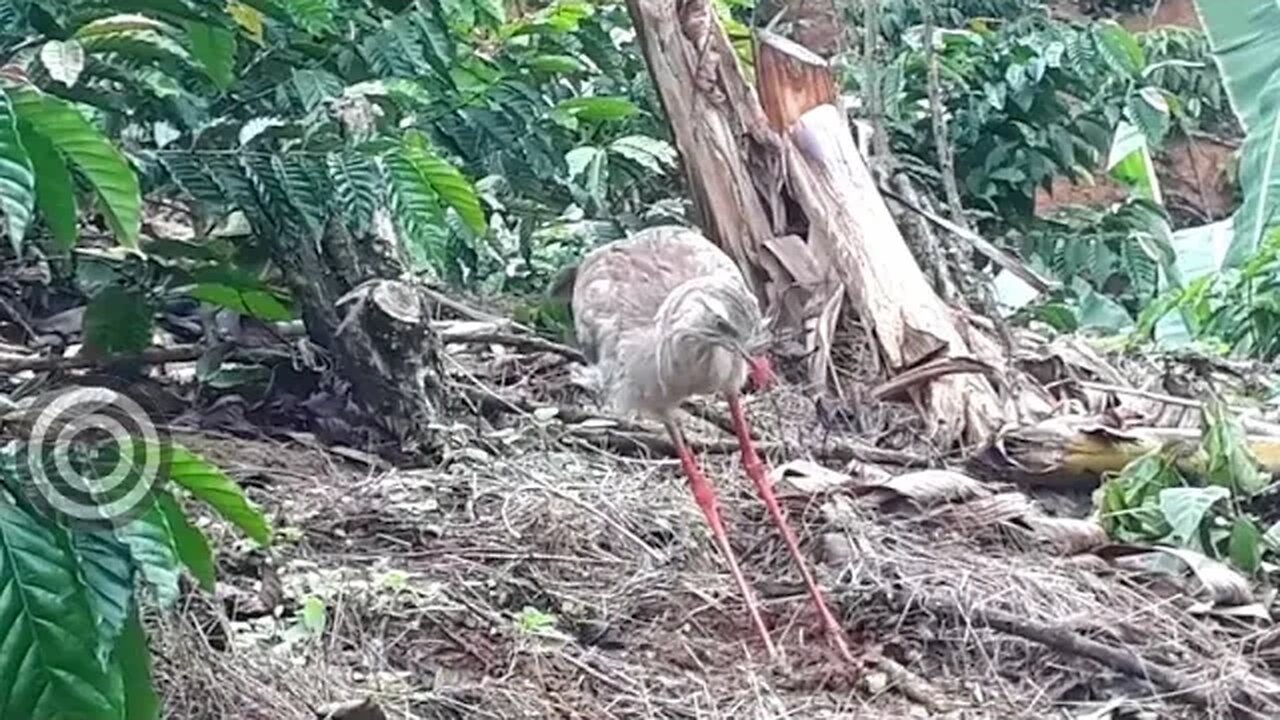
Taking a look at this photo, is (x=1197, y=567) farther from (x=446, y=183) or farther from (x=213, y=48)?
(x=213, y=48)

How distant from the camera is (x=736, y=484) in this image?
331 centimetres

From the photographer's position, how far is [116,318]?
2.87m

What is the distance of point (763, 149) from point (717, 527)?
1.61 meters

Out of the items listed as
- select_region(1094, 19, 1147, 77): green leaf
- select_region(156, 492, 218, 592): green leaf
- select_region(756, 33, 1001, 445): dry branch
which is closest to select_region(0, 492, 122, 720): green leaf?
select_region(156, 492, 218, 592): green leaf

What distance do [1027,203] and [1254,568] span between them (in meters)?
3.17

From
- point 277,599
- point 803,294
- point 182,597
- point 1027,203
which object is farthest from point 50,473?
point 1027,203

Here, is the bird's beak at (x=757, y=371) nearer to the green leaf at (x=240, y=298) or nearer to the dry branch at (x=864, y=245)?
the dry branch at (x=864, y=245)

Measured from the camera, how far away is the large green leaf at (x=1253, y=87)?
2.59 m

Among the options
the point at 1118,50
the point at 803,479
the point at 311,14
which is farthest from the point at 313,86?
the point at 1118,50

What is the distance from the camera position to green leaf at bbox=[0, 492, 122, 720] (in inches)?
48.8

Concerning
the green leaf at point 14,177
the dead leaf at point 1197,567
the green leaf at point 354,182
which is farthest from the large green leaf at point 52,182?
the dead leaf at point 1197,567

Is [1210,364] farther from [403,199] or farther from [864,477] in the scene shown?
[403,199]

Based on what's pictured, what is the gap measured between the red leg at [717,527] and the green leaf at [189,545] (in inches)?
50.2

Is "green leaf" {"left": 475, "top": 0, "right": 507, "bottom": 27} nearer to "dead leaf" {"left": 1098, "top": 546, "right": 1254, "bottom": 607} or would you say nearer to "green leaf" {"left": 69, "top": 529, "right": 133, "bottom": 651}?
"dead leaf" {"left": 1098, "top": 546, "right": 1254, "bottom": 607}
